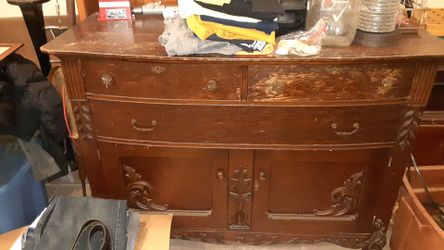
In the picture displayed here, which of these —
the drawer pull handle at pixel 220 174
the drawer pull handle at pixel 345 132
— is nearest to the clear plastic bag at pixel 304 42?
Answer: the drawer pull handle at pixel 345 132

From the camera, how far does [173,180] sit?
52.8 inches

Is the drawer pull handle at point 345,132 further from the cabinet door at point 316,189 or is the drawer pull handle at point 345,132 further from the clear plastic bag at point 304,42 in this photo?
the clear plastic bag at point 304,42

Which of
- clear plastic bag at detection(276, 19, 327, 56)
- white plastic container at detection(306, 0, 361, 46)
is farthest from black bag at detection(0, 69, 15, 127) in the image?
white plastic container at detection(306, 0, 361, 46)

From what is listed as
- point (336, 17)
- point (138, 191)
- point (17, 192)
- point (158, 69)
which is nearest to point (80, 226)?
point (138, 191)

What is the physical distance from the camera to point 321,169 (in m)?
1.30

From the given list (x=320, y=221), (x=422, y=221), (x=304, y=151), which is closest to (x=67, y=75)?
(x=304, y=151)

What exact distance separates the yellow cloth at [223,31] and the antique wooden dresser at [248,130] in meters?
0.07

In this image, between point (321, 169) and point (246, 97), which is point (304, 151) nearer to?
point (321, 169)

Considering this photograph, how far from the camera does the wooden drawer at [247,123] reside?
116cm

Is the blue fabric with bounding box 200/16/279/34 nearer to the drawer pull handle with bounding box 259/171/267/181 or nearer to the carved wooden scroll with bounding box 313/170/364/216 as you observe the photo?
the drawer pull handle with bounding box 259/171/267/181

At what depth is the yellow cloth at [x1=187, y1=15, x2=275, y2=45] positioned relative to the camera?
3.45 feet

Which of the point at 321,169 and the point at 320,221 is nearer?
the point at 321,169

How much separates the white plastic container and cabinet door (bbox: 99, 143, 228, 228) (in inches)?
19.8

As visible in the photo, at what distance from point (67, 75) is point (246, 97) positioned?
1.77 ft
